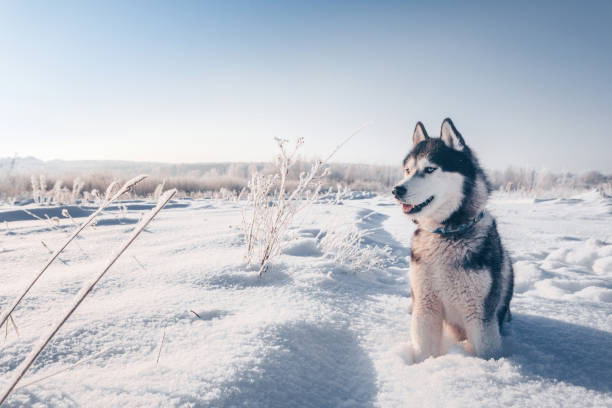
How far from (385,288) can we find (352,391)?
1.48 meters

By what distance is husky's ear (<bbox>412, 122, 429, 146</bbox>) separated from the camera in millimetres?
2000

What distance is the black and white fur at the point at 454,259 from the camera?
1461 mm

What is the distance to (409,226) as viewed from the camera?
20.4 ft

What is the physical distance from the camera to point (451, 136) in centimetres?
183

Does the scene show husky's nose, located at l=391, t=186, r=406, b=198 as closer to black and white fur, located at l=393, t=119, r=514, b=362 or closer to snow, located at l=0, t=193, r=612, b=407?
black and white fur, located at l=393, t=119, r=514, b=362

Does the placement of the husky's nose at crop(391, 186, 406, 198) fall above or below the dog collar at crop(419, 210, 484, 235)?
above

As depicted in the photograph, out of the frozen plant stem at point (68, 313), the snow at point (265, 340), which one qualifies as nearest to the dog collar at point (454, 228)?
the snow at point (265, 340)

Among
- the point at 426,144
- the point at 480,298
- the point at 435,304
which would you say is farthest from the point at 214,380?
the point at 426,144

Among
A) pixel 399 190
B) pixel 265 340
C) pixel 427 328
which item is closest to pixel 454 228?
pixel 399 190

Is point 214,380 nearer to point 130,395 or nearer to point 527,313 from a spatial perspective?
point 130,395

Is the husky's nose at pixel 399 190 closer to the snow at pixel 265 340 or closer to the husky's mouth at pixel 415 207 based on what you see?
the husky's mouth at pixel 415 207

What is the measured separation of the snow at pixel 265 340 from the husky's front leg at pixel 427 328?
0.07m

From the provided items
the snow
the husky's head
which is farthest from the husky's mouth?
the snow

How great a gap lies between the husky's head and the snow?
709 mm
